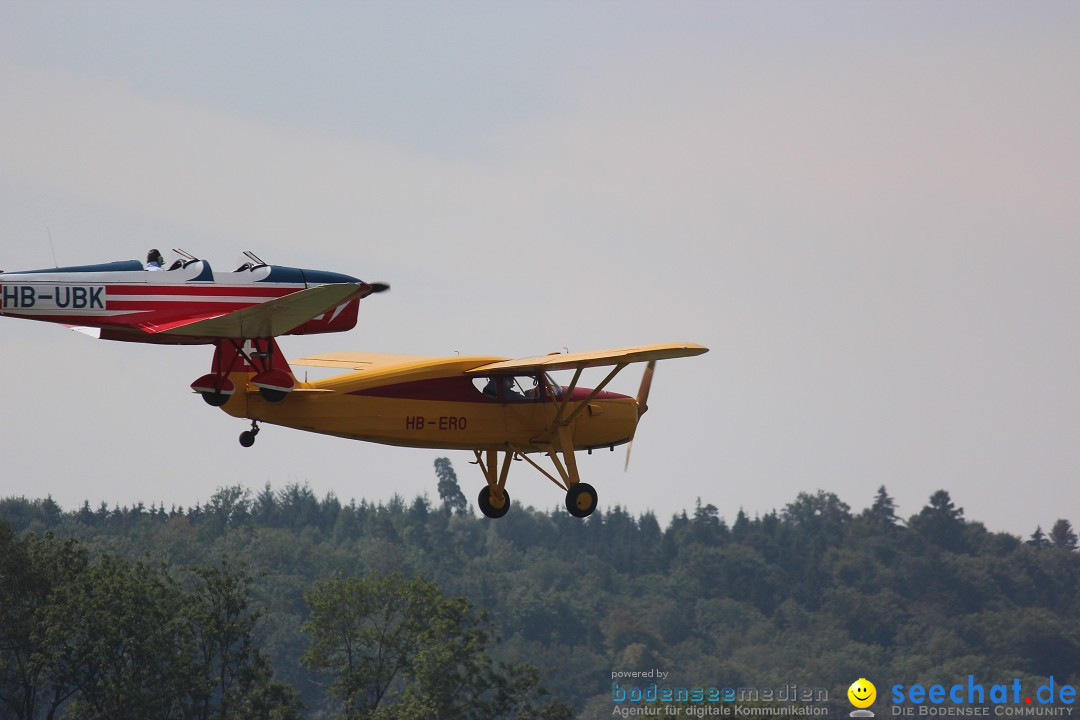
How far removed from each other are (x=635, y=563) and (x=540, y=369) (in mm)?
169071

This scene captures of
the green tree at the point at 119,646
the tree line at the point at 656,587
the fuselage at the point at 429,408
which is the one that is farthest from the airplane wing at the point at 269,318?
the tree line at the point at 656,587

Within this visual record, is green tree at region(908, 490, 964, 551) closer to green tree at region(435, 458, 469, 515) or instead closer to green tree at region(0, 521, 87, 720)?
green tree at region(435, 458, 469, 515)

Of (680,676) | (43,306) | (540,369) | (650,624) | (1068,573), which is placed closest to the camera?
(43,306)

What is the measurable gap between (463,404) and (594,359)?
241 centimetres

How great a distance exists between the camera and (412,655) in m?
71.3

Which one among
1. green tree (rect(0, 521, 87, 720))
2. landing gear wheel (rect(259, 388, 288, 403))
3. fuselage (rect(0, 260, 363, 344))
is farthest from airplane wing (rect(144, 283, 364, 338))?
green tree (rect(0, 521, 87, 720))

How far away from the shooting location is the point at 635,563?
196500 millimetres

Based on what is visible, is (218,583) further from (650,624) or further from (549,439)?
(650,624)

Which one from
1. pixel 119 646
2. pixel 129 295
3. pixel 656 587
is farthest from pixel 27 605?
pixel 656 587

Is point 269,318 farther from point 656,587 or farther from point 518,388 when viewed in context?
point 656,587

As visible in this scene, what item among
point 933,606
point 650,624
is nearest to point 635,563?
point 650,624

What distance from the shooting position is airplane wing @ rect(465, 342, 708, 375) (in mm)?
28094

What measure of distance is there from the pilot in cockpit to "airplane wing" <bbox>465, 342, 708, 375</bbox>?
5.74 metres

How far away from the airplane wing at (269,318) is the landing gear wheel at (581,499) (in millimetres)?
6722
